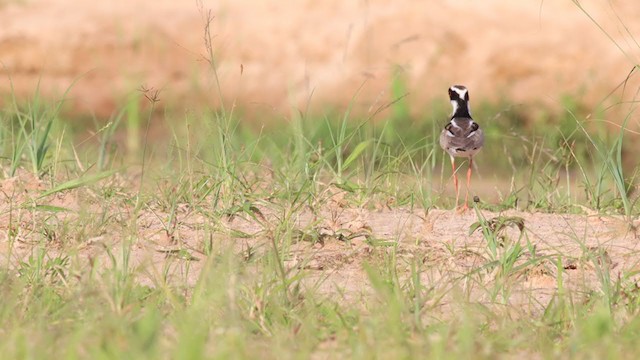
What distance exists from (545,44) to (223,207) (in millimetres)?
5002

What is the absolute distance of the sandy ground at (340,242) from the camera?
399 centimetres

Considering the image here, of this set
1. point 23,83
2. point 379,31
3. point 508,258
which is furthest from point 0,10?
point 508,258

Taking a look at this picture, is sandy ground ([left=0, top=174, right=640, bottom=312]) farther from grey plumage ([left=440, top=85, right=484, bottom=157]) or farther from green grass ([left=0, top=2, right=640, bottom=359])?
grey plumage ([left=440, top=85, right=484, bottom=157])

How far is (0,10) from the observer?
965 cm

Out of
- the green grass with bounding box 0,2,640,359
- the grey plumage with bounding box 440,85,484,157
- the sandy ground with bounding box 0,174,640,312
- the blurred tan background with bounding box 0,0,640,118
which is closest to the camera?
the green grass with bounding box 0,2,640,359

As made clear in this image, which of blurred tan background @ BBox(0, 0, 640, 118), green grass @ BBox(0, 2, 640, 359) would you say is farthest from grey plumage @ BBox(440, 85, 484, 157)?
blurred tan background @ BBox(0, 0, 640, 118)

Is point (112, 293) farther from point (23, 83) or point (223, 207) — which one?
point (23, 83)

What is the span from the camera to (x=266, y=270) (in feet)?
12.3

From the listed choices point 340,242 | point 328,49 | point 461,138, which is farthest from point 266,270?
point 328,49

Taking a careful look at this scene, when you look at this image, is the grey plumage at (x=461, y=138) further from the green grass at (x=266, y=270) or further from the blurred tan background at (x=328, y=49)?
the blurred tan background at (x=328, y=49)

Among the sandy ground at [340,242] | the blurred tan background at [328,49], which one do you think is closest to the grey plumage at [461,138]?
the sandy ground at [340,242]

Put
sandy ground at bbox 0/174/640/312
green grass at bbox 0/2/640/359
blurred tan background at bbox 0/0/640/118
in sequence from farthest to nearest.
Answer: blurred tan background at bbox 0/0/640/118 → sandy ground at bbox 0/174/640/312 → green grass at bbox 0/2/640/359

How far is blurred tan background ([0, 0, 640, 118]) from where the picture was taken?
8.99m

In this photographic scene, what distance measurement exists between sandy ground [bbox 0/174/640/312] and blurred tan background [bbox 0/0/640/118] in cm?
410
